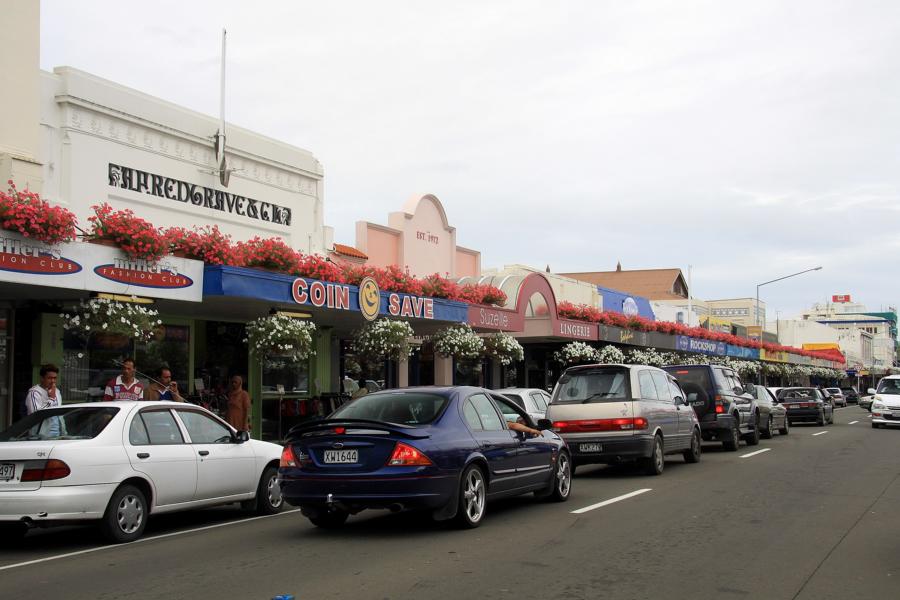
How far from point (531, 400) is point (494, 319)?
20.6 ft

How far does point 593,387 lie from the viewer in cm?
1566

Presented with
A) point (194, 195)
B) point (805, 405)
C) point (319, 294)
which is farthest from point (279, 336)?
point (805, 405)

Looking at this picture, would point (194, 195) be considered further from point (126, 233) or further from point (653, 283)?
point (653, 283)

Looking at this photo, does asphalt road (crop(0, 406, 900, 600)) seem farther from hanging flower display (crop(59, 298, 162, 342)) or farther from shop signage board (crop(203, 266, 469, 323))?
shop signage board (crop(203, 266, 469, 323))

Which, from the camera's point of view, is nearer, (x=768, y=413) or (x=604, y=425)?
(x=604, y=425)

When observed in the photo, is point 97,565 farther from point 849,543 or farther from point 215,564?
point 849,543

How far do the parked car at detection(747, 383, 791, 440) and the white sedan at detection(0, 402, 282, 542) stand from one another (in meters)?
16.8

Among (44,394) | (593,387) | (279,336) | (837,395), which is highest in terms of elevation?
(279,336)

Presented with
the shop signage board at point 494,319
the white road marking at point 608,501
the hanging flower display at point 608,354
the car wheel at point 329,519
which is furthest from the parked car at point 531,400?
the hanging flower display at point 608,354

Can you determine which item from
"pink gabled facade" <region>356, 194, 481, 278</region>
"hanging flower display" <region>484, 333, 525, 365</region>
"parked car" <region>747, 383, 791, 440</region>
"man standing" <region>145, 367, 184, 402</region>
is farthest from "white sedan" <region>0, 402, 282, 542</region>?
"parked car" <region>747, 383, 791, 440</region>

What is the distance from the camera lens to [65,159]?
1700 centimetres

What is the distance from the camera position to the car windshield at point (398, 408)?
9891mm

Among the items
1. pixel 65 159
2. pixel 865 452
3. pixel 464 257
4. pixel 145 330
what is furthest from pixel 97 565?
pixel 464 257

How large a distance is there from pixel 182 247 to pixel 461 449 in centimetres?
757
